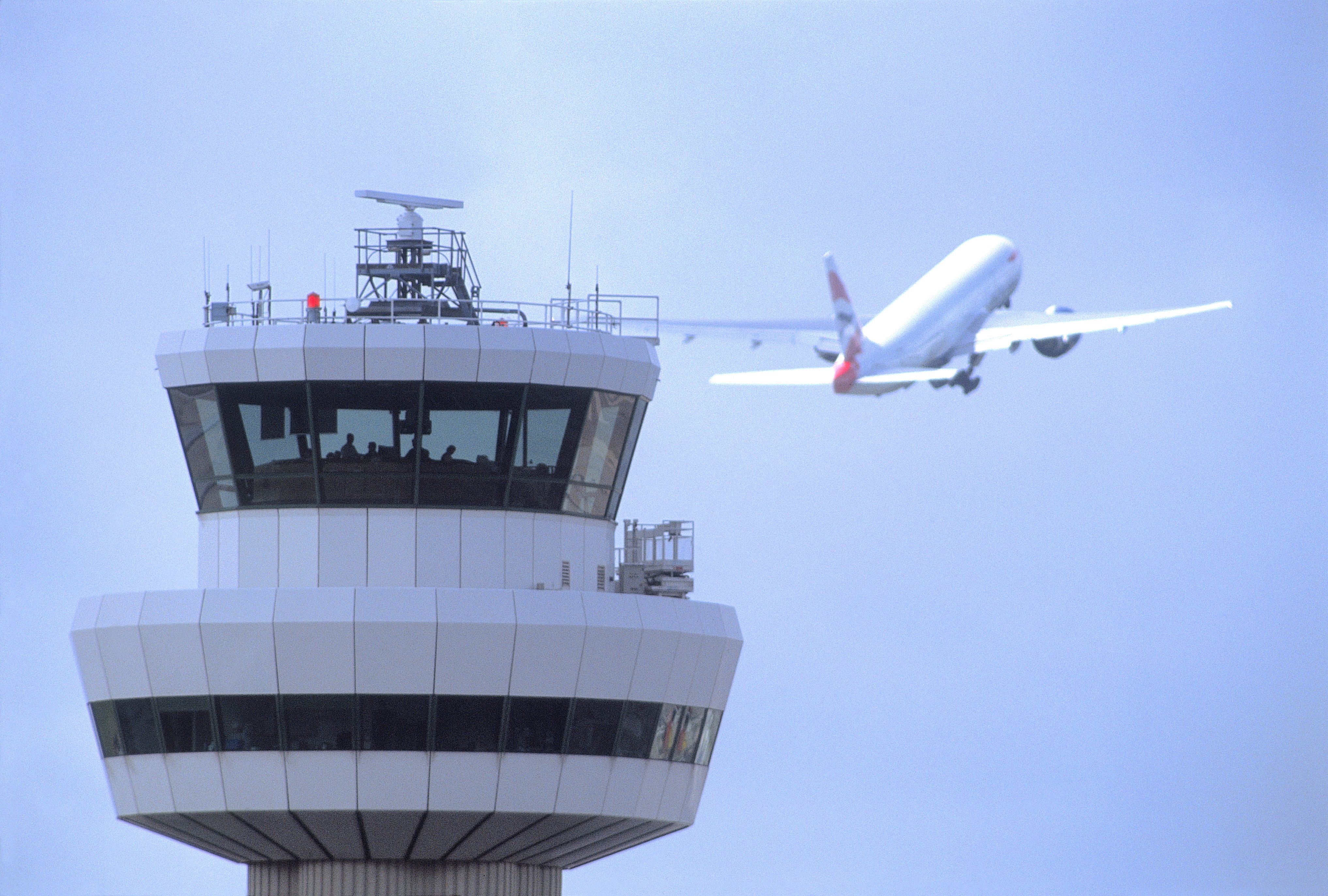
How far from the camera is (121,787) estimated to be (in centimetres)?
4353

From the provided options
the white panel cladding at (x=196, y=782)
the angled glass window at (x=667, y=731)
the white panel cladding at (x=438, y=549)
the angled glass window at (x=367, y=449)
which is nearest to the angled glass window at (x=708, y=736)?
the angled glass window at (x=667, y=731)

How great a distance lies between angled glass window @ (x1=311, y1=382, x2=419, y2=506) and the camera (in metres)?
43.1

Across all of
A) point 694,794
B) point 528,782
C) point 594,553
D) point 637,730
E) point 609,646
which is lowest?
point 694,794

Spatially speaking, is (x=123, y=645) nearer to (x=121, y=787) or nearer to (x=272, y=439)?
(x=121, y=787)

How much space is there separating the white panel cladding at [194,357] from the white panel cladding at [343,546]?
2538mm

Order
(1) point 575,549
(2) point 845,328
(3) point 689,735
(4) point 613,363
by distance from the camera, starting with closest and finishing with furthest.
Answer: (4) point 613,363 < (1) point 575,549 < (3) point 689,735 < (2) point 845,328

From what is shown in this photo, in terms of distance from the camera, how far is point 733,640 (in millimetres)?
45500

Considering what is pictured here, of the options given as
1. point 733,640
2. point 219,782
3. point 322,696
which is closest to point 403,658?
point 322,696

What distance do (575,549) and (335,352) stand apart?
6154mm

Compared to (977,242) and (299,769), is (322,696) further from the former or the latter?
(977,242)

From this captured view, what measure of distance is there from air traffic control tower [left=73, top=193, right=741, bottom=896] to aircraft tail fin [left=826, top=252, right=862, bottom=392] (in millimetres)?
16241

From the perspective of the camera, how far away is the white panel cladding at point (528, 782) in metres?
41.7

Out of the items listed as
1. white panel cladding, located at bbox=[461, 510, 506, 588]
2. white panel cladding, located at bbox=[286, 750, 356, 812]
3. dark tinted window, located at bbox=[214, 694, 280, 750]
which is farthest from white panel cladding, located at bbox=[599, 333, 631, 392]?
dark tinted window, located at bbox=[214, 694, 280, 750]

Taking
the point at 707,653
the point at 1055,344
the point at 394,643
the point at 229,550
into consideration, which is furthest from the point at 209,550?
the point at 1055,344
